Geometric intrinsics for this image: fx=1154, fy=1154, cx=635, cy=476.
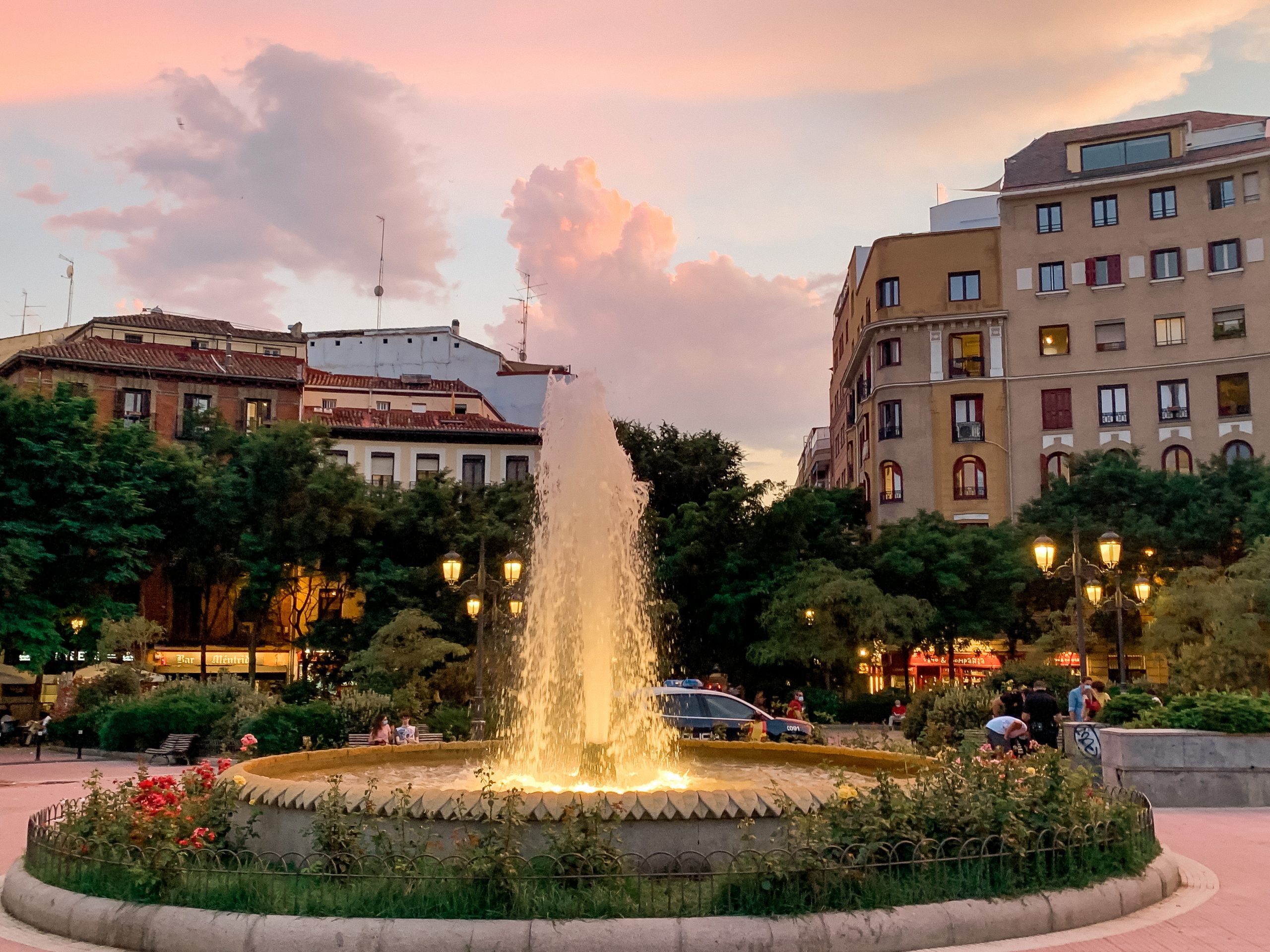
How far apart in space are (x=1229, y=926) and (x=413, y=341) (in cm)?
6269

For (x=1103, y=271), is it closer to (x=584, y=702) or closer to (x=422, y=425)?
(x=422, y=425)

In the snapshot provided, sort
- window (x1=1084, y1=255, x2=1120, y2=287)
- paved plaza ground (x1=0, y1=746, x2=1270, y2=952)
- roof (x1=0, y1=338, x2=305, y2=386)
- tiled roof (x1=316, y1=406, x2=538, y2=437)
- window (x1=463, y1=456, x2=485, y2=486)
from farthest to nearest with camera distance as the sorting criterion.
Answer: window (x1=463, y1=456, x2=485, y2=486), tiled roof (x1=316, y1=406, x2=538, y2=437), window (x1=1084, y1=255, x2=1120, y2=287), roof (x1=0, y1=338, x2=305, y2=386), paved plaza ground (x1=0, y1=746, x2=1270, y2=952)

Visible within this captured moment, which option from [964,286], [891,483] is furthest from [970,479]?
[964,286]

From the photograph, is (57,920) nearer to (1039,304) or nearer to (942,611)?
(942,611)

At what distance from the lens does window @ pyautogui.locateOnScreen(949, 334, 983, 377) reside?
167ft

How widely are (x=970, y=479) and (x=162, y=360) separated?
35.9m

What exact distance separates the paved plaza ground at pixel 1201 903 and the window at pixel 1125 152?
138ft

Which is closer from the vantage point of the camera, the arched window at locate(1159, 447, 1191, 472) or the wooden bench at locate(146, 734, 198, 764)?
the wooden bench at locate(146, 734, 198, 764)

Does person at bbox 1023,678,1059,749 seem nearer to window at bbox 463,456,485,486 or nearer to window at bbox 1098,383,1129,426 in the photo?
window at bbox 1098,383,1129,426

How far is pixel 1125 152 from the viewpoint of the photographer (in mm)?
51062

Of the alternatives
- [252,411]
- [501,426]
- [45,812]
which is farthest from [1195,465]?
[45,812]

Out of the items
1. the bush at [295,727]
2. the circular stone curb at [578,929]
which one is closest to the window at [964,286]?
the bush at [295,727]

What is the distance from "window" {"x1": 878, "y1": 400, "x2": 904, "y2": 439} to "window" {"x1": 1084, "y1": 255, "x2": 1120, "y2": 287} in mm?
9631

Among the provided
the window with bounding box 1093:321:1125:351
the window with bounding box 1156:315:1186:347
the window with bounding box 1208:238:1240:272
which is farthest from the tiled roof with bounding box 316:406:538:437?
the window with bounding box 1208:238:1240:272
